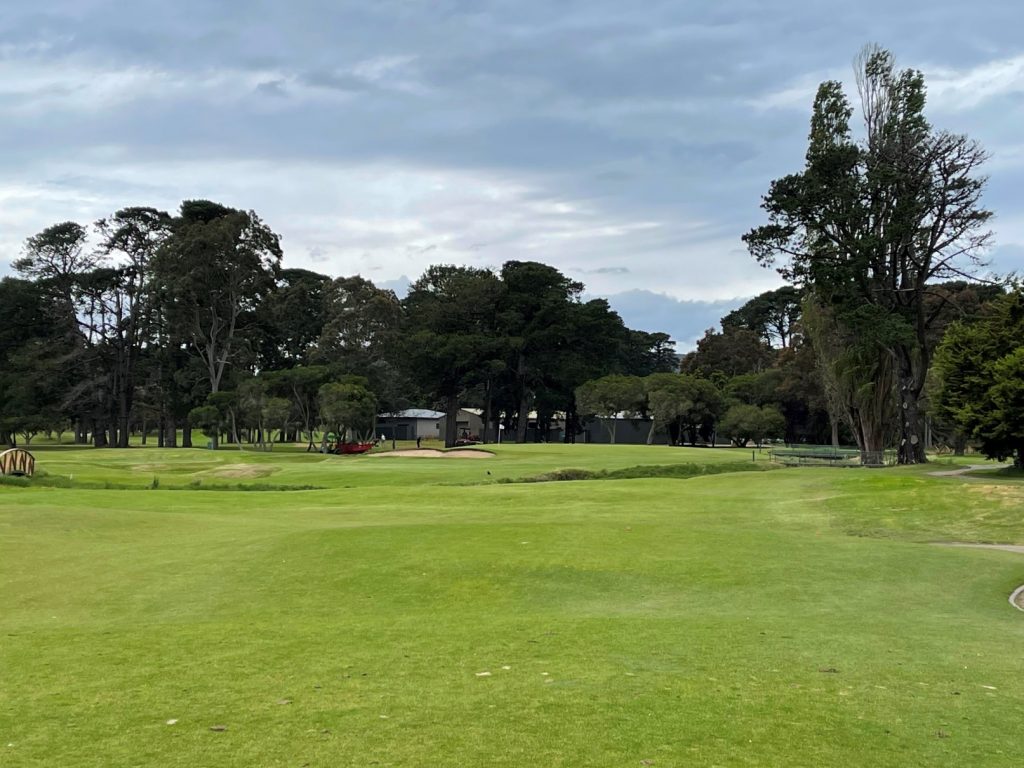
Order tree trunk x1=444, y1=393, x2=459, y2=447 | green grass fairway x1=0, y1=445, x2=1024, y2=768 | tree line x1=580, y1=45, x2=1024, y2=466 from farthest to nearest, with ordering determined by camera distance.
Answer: tree trunk x1=444, y1=393, x2=459, y2=447 → tree line x1=580, y1=45, x2=1024, y2=466 → green grass fairway x1=0, y1=445, x2=1024, y2=768

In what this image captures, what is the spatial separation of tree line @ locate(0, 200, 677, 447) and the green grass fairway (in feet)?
198

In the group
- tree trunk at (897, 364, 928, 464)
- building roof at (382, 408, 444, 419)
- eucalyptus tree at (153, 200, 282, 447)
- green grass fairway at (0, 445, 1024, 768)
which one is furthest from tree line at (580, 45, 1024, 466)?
building roof at (382, 408, 444, 419)

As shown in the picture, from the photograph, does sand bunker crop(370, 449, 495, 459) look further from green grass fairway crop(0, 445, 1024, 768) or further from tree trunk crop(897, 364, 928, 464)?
green grass fairway crop(0, 445, 1024, 768)

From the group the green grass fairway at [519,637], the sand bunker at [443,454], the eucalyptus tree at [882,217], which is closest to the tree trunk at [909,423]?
the eucalyptus tree at [882,217]

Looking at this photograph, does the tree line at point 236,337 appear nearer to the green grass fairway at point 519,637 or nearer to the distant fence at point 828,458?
the distant fence at point 828,458

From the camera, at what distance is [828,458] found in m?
53.5

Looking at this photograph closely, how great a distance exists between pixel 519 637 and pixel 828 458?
47754 millimetres

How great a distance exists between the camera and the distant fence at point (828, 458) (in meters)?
51.4

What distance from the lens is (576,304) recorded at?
105 metres

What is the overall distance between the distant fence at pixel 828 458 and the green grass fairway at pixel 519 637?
2574 cm

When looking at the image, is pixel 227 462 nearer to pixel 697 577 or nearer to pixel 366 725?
pixel 697 577

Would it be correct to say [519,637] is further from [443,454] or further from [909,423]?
[443,454]

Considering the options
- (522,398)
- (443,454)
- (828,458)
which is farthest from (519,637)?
(522,398)

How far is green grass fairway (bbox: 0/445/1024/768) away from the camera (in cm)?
616
